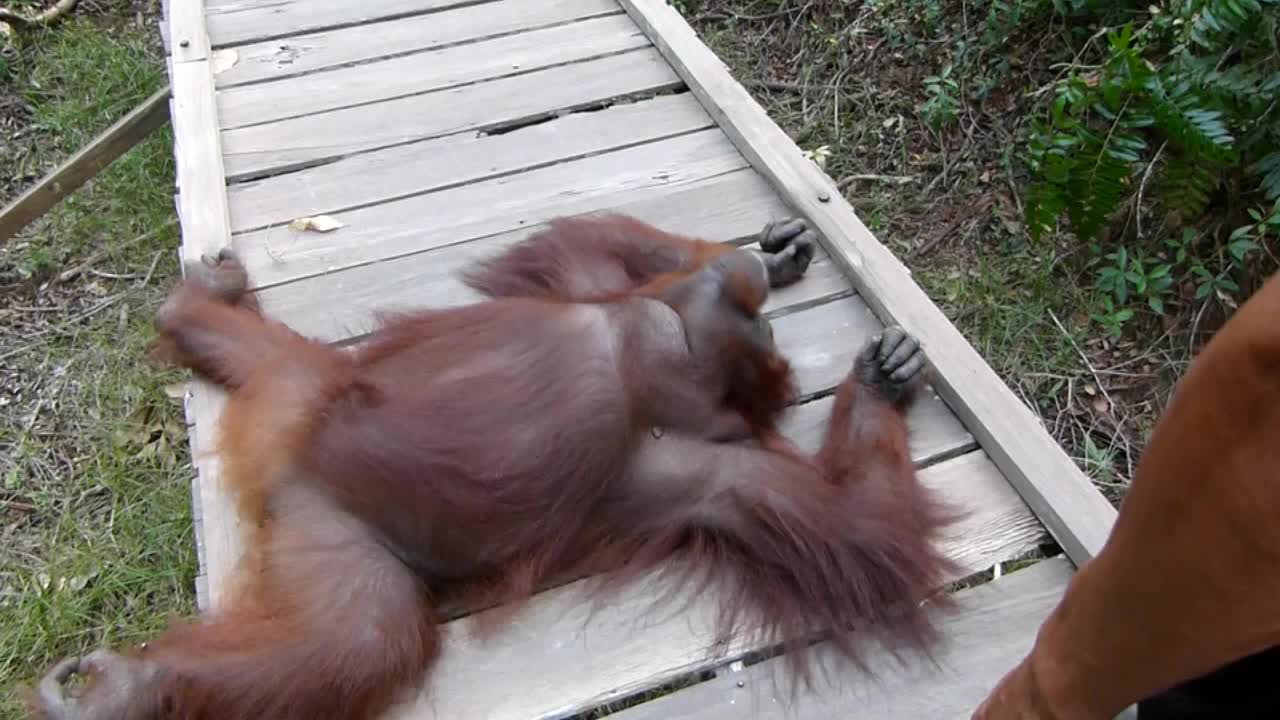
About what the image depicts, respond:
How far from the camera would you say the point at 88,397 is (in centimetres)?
291

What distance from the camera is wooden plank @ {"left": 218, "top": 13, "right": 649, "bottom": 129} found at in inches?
107

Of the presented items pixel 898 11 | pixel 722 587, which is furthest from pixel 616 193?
pixel 898 11

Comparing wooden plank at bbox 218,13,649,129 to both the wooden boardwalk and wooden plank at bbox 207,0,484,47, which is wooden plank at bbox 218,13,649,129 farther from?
wooden plank at bbox 207,0,484,47

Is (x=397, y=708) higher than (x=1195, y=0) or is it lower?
lower

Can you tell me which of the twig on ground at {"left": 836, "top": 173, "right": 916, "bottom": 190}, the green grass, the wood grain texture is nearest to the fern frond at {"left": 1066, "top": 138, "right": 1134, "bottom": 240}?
the twig on ground at {"left": 836, "top": 173, "right": 916, "bottom": 190}

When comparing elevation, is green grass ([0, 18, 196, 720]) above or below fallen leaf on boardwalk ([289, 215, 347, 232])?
below

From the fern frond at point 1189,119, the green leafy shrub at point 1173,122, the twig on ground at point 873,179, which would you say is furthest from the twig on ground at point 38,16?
the fern frond at point 1189,119

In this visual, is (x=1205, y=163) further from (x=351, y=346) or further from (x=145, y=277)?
(x=145, y=277)

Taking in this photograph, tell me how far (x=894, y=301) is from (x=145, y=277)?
8.26 ft

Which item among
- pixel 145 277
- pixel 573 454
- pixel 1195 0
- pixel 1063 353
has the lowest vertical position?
pixel 145 277

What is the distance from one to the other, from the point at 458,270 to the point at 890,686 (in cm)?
133

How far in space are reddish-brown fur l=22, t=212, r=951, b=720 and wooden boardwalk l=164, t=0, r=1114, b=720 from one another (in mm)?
83

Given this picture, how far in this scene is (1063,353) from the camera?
2.90m

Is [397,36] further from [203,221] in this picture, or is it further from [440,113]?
[203,221]
